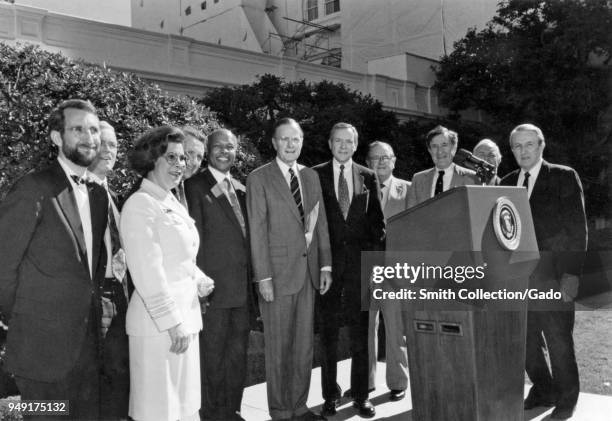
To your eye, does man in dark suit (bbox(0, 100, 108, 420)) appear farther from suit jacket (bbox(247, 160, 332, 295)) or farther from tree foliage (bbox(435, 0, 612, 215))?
tree foliage (bbox(435, 0, 612, 215))

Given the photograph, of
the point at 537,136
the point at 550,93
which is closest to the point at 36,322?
the point at 537,136

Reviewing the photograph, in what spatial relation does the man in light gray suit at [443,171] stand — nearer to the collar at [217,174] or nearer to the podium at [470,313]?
the podium at [470,313]

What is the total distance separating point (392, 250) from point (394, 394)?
1.85 m

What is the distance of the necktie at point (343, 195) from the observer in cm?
414

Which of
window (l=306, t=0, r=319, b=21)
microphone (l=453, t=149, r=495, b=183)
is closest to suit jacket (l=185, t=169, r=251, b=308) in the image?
microphone (l=453, t=149, r=495, b=183)

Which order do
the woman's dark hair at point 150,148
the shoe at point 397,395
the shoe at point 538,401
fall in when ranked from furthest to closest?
the shoe at point 397,395, the shoe at point 538,401, the woman's dark hair at point 150,148

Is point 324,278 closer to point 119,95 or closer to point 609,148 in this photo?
point 119,95

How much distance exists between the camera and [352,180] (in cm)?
419

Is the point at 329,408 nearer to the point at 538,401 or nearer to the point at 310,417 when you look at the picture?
the point at 310,417

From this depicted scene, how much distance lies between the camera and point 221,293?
358 centimetres

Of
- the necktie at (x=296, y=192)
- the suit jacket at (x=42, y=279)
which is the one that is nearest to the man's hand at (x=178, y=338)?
the suit jacket at (x=42, y=279)

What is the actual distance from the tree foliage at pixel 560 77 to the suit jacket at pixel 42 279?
55.0ft

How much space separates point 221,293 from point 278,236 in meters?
0.55

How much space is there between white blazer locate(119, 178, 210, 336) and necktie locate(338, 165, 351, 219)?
1451mm
